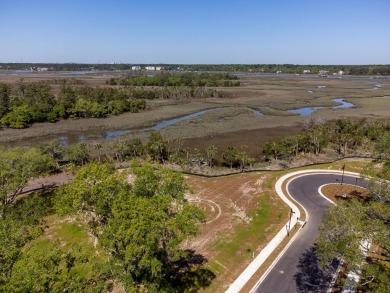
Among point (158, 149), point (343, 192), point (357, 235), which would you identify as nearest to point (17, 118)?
point (158, 149)

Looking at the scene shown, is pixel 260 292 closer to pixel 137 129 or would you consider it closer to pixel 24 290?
pixel 24 290

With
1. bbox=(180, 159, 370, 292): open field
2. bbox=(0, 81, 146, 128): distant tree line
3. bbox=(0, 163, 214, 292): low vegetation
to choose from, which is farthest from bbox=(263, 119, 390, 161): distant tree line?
bbox=(0, 81, 146, 128): distant tree line

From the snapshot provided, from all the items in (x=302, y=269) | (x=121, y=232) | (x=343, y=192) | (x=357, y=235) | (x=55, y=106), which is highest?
(x=55, y=106)

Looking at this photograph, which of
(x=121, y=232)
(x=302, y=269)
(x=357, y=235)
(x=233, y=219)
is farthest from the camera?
(x=233, y=219)

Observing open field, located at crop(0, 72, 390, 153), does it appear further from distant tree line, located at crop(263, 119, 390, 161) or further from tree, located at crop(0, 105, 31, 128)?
distant tree line, located at crop(263, 119, 390, 161)

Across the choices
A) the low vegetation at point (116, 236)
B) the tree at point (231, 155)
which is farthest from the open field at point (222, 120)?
the low vegetation at point (116, 236)

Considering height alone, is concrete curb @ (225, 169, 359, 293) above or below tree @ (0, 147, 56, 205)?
below

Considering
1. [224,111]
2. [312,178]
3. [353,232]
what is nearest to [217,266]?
[353,232]

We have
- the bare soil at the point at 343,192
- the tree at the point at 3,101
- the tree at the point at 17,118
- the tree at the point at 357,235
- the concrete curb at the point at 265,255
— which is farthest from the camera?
the tree at the point at 3,101

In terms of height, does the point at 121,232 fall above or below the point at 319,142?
above

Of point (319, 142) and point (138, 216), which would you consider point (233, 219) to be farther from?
point (319, 142)

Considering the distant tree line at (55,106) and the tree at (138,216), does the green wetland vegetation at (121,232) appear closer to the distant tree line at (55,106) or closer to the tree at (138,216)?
the tree at (138,216)
